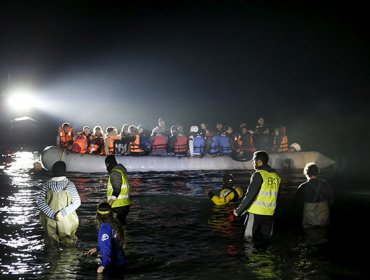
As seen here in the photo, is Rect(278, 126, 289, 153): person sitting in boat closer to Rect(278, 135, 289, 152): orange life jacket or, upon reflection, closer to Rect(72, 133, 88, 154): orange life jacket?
Rect(278, 135, 289, 152): orange life jacket

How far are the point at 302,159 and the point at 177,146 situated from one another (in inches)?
266

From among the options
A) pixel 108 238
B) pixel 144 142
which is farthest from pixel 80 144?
pixel 108 238

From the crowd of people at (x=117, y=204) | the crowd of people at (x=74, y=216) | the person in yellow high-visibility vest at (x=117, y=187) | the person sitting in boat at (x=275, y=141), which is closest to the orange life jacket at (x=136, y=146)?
the person sitting in boat at (x=275, y=141)

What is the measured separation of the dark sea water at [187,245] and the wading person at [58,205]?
21.2 inches

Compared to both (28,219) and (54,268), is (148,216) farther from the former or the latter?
(54,268)

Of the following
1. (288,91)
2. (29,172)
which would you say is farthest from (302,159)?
(288,91)

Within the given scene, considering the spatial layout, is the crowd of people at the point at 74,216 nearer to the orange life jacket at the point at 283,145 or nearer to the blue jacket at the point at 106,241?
the blue jacket at the point at 106,241

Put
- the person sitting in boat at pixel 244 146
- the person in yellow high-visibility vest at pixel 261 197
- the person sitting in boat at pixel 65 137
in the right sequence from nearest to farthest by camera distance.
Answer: the person in yellow high-visibility vest at pixel 261 197
the person sitting in boat at pixel 65 137
the person sitting in boat at pixel 244 146

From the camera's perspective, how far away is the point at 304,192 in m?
10.2

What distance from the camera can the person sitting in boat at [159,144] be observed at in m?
22.1

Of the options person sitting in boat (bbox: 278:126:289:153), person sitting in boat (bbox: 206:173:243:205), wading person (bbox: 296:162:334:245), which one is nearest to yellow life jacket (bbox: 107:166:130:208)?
wading person (bbox: 296:162:334:245)

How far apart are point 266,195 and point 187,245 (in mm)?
2071

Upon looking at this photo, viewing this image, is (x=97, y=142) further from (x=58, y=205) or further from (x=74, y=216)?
(x=58, y=205)

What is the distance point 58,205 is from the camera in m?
8.38
